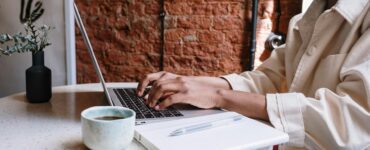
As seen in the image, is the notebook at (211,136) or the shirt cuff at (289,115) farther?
the shirt cuff at (289,115)

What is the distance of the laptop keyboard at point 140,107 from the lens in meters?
0.69

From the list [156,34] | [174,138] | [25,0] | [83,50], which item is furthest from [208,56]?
[174,138]

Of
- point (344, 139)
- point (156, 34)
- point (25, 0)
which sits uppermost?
point (25, 0)

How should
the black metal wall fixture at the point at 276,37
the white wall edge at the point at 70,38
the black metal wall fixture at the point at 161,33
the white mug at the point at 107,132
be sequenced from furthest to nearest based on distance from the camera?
1. the black metal wall fixture at the point at 161,33
2. the black metal wall fixture at the point at 276,37
3. the white wall edge at the point at 70,38
4. the white mug at the point at 107,132

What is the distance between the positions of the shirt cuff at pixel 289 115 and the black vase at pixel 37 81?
0.56 m

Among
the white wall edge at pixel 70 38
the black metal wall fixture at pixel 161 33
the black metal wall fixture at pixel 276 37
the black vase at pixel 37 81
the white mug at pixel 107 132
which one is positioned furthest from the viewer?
the black metal wall fixture at pixel 161 33

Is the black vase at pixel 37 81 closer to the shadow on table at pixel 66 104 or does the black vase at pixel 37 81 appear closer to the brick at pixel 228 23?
the shadow on table at pixel 66 104

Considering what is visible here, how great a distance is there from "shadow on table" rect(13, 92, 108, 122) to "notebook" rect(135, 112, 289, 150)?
219 mm

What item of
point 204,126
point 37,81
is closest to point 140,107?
point 204,126

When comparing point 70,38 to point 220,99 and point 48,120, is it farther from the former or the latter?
point 220,99

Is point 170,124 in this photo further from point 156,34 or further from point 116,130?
Answer: point 156,34

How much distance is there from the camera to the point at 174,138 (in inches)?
22.0

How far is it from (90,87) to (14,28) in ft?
1.16

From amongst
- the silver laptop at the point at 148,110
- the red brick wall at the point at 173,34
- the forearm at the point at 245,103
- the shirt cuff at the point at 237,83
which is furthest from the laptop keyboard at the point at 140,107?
the red brick wall at the point at 173,34
